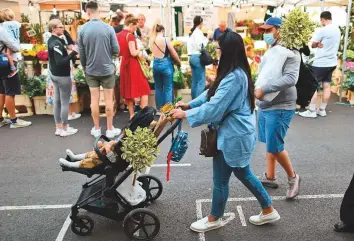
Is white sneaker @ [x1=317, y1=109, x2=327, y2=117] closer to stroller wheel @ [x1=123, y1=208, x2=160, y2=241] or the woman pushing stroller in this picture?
the woman pushing stroller

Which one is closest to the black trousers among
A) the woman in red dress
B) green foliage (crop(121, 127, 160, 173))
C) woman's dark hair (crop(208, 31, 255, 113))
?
woman's dark hair (crop(208, 31, 255, 113))

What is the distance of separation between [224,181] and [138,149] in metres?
0.72

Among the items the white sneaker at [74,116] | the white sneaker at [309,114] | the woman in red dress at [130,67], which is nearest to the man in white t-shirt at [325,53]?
the white sneaker at [309,114]

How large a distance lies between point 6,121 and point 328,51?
232 inches

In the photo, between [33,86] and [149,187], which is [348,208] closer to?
[149,187]

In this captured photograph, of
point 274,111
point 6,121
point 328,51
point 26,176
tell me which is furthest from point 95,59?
point 328,51

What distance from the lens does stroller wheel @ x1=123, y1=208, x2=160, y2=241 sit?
290 centimetres

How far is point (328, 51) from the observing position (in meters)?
6.53

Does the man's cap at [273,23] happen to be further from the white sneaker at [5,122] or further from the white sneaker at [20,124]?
the white sneaker at [5,122]

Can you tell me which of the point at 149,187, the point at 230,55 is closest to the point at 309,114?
the point at 149,187

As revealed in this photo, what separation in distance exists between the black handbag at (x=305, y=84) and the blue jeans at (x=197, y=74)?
10.8 ft

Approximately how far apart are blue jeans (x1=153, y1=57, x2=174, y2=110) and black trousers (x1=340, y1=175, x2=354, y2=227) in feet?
12.6

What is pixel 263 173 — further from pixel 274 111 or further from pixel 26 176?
pixel 26 176

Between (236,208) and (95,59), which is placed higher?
(95,59)
